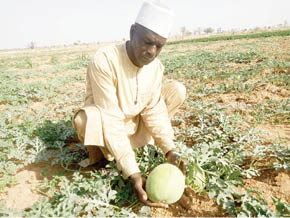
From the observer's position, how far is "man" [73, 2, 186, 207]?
6.45 feet

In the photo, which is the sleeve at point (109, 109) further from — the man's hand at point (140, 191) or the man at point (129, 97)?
the man's hand at point (140, 191)

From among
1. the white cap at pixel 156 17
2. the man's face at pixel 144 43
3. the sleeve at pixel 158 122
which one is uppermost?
the white cap at pixel 156 17

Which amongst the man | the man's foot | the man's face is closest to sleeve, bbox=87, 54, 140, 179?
the man

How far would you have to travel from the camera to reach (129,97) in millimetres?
2287

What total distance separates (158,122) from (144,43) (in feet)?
2.76

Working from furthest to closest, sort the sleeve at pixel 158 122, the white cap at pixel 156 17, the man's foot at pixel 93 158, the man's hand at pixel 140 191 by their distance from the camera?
the man's foot at pixel 93 158, the sleeve at pixel 158 122, the white cap at pixel 156 17, the man's hand at pixel 140 191

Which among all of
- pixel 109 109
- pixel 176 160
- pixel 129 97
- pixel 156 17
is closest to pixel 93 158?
pixel 109 109

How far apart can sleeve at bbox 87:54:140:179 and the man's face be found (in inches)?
12.3

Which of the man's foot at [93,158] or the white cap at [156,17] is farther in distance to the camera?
the man's foot at [93,158]

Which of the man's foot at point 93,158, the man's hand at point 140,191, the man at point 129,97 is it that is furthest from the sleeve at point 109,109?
the man's foot at point 93,158

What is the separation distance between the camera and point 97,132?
6.73ft

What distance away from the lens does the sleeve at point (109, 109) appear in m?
1.98

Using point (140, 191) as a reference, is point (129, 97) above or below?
above

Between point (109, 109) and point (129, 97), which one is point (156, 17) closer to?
point (129, 97)
